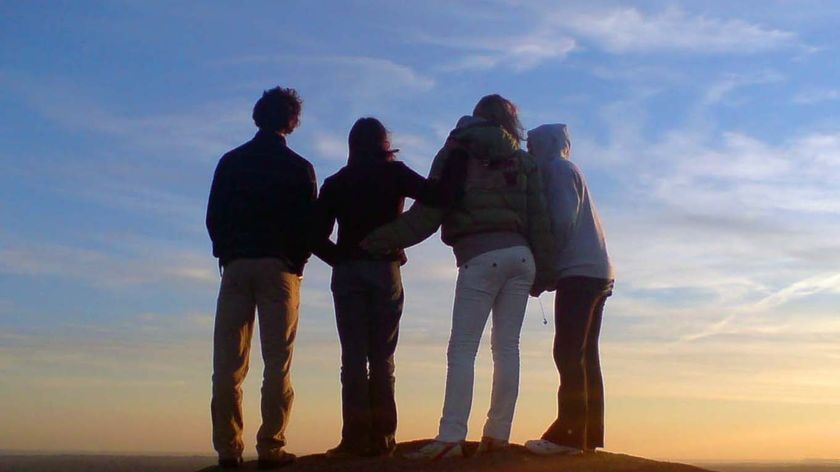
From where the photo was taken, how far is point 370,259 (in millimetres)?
7840

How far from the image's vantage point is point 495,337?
25.0 feet

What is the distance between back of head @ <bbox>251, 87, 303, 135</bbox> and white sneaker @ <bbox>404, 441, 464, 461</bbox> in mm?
2687

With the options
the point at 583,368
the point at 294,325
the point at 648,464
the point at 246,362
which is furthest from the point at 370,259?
Result: the point at 648,464

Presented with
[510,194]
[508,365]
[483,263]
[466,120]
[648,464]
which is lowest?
[648,464]

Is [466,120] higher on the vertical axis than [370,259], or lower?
higher

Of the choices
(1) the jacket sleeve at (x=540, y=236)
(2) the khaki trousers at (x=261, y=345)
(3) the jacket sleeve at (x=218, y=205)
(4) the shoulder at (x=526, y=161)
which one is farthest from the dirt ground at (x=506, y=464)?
(4) the shoulder at (x=526, y=161)

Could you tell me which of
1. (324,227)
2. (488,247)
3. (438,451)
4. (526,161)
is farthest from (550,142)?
(438,451)

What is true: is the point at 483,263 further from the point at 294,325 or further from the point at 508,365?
the point at 294,325

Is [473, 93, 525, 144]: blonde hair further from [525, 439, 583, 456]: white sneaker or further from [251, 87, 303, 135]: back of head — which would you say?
[525, 439, 583, 456]: white sneaker

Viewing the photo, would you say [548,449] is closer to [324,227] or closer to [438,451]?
[438,451]

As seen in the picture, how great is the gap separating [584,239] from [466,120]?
A: 1250 millimetres

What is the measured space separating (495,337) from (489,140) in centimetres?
143

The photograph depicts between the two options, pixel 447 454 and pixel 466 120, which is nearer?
pixel 447 454

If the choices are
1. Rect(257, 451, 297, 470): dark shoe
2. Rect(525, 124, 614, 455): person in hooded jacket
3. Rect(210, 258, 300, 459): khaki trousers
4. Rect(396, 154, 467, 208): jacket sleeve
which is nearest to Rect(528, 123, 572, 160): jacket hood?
Rect(525, 124, 614, 455): person in hooded jacket
